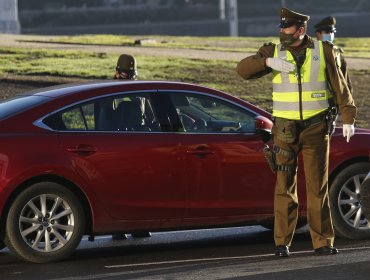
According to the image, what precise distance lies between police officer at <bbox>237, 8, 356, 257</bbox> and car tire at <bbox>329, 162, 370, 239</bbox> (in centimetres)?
80

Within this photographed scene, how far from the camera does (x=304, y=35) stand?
8.28m

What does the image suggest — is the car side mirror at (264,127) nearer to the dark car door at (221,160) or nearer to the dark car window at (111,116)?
the dark car door at (221,160)

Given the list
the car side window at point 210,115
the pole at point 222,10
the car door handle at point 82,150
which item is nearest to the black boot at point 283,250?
the car side window at point 210,115

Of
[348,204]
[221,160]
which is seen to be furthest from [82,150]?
[348,204]

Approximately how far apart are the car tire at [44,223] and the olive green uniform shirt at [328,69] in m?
1.56

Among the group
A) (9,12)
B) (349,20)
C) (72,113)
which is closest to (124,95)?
(72,113)

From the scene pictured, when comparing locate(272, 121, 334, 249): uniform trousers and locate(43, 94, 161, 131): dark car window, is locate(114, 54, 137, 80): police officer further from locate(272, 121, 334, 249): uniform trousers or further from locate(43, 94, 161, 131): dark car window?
locate(272, 121, 334, 249): uniform trousers

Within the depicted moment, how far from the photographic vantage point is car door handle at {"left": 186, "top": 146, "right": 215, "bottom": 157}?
8.70 meters

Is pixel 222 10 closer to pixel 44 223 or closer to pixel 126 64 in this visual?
pixel 126 64

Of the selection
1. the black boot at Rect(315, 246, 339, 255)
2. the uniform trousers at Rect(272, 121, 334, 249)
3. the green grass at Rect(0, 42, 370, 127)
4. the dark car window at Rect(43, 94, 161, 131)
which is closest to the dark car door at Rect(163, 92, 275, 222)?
the dark car window at Rect(43, 94, 161, 131)

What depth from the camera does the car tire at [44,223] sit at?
324 inches

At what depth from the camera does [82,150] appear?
332 inches

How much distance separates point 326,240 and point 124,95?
6.08ft

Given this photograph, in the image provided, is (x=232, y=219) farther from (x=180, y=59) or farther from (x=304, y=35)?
(x=180, y=59)
